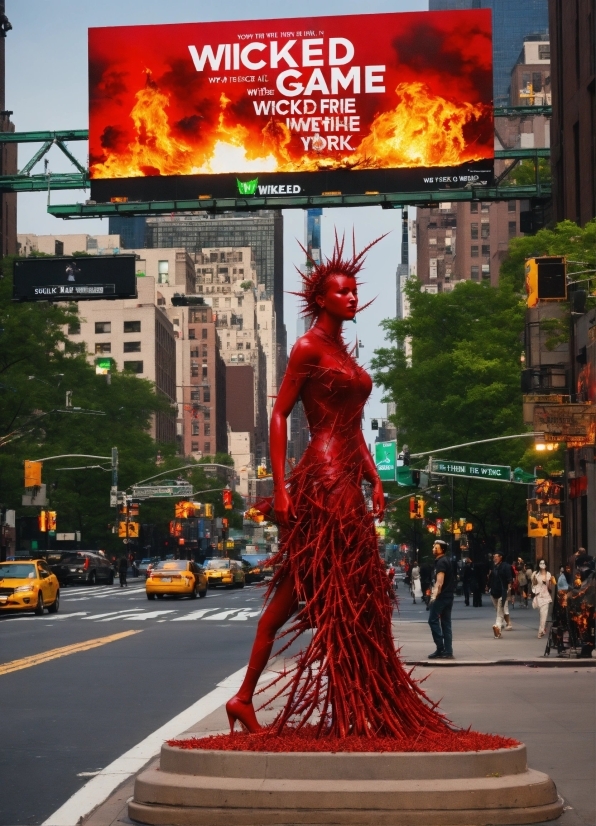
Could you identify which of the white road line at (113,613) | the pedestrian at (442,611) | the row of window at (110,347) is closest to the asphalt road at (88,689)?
the white road line at (113,613)

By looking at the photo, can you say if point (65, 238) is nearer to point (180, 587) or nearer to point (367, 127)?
point (180, 587)

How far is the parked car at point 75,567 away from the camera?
251 feet

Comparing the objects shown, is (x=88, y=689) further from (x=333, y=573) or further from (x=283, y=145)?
(x=283, y=145)

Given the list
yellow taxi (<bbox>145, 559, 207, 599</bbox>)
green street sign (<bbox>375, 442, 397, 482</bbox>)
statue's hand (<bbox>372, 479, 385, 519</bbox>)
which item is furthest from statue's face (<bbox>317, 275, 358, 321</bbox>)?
yellow taxi (<bbox>145, 559, 207, 599</bbox>)

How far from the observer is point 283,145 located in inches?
1586

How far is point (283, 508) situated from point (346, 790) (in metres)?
1.77

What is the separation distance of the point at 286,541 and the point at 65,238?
167m

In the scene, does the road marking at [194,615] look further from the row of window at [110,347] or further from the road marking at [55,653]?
the row of window at [110,347]

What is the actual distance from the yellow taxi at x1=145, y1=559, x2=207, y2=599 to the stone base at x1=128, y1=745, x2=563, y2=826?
142 ft

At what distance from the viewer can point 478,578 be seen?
2061 inches

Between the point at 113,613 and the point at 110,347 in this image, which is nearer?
the point at 113,613

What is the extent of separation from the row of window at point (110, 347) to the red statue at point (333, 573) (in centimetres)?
14671

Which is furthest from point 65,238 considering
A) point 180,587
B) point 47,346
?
point 180,587

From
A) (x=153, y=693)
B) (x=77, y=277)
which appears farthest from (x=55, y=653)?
(x=77, y=277)
